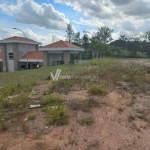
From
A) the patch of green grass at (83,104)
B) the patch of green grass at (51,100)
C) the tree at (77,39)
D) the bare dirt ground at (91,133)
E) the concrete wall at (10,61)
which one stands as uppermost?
the tree at (77,39)

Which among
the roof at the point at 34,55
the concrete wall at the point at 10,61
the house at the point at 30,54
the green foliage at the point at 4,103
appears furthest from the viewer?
the concrete wall at the point at 10,61

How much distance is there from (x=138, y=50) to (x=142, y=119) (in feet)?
100

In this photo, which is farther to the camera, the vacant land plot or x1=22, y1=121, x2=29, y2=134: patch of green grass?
x1=22, y1=121, x2=29, y2=134: patch of green grass

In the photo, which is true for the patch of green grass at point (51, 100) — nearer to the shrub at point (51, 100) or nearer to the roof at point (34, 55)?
the shrub at point (51, 100)

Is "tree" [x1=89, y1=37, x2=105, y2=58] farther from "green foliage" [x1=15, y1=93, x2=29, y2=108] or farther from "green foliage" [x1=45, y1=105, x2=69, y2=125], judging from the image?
"green foliage" [x1=45, y1=105, x2=69, y2=125]

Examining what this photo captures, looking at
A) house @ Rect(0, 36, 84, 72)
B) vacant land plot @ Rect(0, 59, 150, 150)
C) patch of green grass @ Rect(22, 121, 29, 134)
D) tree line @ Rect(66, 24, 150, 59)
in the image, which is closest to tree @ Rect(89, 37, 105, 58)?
tree line @ Rect(66, 24, 150, 59)

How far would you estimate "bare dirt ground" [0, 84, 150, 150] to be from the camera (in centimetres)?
214

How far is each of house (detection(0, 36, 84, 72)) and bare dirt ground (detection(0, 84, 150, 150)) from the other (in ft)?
50.9

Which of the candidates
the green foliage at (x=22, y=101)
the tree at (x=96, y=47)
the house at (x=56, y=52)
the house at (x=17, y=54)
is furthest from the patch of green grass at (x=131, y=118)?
the tree at (x=96, y=47)

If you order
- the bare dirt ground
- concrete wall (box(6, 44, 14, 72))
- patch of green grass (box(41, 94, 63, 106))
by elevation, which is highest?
concrete wall (box(6, 44, 14, 72))

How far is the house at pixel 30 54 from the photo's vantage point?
18.6 m

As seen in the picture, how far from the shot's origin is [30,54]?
2050cm

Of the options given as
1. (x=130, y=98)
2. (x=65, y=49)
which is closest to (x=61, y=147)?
(x=130, y=98)

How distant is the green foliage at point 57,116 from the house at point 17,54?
55.8 feet
